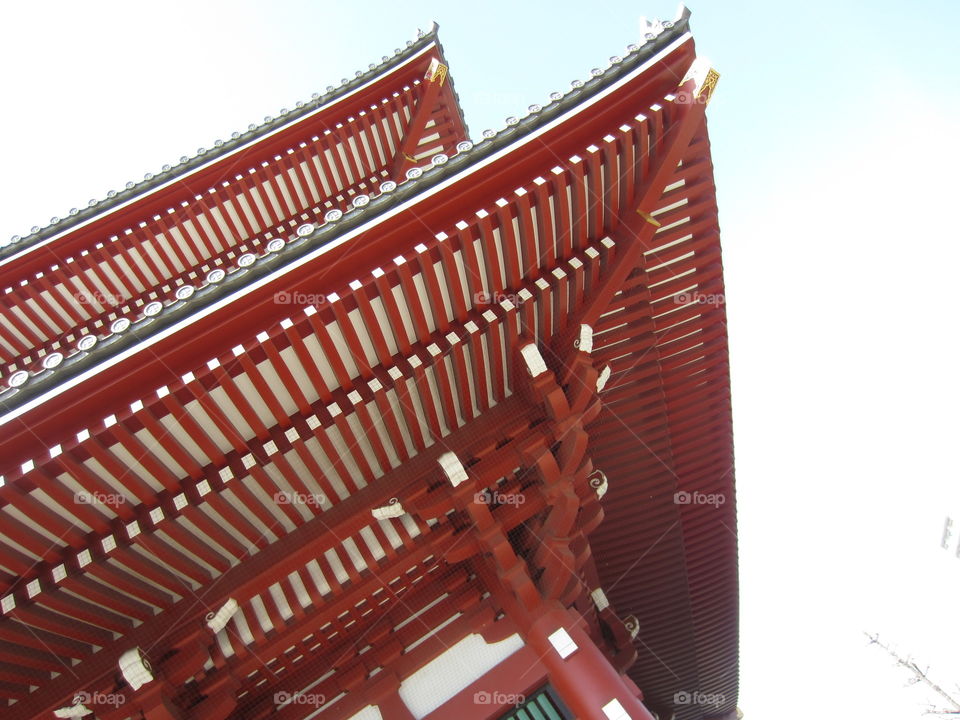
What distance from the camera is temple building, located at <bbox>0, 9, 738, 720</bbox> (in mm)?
4180

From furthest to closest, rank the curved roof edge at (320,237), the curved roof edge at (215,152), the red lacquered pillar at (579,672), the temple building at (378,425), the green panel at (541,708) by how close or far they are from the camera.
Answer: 1. the curved roof edge at (215,152)
2. the green panel at (541,708)
3. the red lacquered pillar at (579,672)
4. the temple building at (378,425)
5. the curved roof edge at (320,237)

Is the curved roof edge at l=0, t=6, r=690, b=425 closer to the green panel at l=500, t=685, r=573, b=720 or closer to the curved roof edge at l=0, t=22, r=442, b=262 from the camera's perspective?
the curved roof edge at l=0, t=22, r=442, b=262

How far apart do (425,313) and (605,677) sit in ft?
12.2

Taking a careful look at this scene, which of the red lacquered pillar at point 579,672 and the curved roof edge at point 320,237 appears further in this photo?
the red lacquered pillar at point 579,672

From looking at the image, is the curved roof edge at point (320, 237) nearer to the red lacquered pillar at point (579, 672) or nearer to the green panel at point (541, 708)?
the red lacquered pillar at point (579, 672)

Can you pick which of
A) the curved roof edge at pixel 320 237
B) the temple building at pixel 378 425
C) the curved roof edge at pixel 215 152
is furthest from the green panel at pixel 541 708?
the curved roof edge at pixel 215 152

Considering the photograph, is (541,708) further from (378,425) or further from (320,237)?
(320,237)

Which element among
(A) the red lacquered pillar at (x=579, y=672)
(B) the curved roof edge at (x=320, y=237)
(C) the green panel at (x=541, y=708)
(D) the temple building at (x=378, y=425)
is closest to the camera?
(B) the curved roof edge at (x=320, y=237)

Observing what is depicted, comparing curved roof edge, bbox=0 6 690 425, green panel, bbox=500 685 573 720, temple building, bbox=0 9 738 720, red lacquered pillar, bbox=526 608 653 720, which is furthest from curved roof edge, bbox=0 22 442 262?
green panel, bbox=500 685 573 720

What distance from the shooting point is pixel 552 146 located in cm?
482

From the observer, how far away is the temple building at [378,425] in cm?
418

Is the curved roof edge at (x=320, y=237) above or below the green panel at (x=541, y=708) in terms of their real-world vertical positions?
above

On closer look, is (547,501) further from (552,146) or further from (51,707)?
(51,707)

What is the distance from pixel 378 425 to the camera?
207 inches
